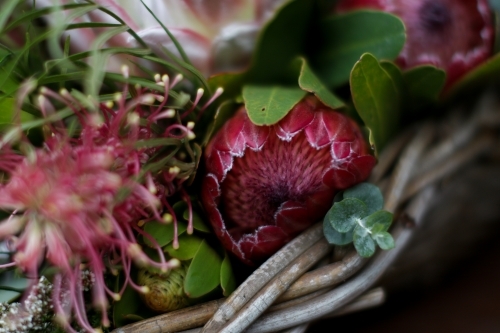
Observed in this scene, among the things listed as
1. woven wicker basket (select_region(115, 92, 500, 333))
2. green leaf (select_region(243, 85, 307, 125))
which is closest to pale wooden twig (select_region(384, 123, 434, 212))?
woven wicker basket (select_region(115, 92, 500, 333))

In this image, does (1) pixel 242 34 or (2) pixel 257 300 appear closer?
(2) pixel 257 300

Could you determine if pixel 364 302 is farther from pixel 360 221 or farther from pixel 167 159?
pixel 167 159

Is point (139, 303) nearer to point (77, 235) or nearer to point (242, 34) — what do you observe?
point (77, 235)

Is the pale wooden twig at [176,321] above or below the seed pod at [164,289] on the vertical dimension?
below

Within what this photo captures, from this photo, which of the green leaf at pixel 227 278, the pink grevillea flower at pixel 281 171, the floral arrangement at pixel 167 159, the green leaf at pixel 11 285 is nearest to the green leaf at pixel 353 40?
the floral arrangement at pixel 167 159

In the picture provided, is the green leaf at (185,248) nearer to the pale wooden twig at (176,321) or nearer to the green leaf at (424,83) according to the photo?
the pale wooden twig at (176,321)

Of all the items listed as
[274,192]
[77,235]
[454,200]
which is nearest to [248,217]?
[274,192]

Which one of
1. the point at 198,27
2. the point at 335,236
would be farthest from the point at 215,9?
the point at 335,236

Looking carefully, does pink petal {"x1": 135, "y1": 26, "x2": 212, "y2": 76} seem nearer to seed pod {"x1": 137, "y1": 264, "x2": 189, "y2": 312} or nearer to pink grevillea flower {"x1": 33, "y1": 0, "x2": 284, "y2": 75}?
pink grevillea flower {"x1": 33, "y1": 0, "x2": 284, "y2": 75}
